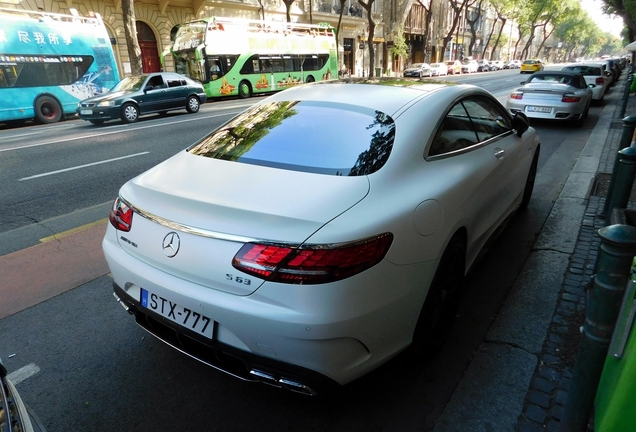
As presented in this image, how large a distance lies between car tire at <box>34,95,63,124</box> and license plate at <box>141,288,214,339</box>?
16283mm

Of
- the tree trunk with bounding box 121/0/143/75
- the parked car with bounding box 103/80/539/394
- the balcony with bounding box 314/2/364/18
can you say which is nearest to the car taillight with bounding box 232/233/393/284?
the parked car with bounding box 103/80/539/394

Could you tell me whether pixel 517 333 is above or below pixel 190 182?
below

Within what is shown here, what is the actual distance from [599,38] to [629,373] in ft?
531

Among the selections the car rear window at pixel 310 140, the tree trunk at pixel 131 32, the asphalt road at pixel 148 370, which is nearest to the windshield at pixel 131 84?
the tree trunk at pixel 131 32

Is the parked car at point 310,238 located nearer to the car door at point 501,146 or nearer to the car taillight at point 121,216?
the car taillight at point 121,216

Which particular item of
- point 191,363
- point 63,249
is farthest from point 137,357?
point 63,249

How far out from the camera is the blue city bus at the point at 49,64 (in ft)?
46.6

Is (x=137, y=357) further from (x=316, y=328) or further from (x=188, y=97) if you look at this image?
(x=188, y=97)

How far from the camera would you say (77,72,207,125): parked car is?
13.3 m

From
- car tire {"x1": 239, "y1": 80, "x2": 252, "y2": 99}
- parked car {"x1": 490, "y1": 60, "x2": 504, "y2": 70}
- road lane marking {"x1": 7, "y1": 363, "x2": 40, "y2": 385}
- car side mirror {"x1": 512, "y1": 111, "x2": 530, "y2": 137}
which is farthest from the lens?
parked car {"x1": 490, "y1": 60, "x2": 504, "y2": 70}

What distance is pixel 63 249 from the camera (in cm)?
420

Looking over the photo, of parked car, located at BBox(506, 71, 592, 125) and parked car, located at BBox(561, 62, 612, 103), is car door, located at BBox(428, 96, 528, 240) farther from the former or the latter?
parked car, located at BBox(561, 62, 612, 103)

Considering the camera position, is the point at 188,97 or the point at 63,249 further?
the point at 188,97

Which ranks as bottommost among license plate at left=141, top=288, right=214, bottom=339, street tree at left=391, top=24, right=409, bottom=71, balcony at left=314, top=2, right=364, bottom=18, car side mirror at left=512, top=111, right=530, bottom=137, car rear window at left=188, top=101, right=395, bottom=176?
license plate at left=141, top=288, right=214, bottom=339
